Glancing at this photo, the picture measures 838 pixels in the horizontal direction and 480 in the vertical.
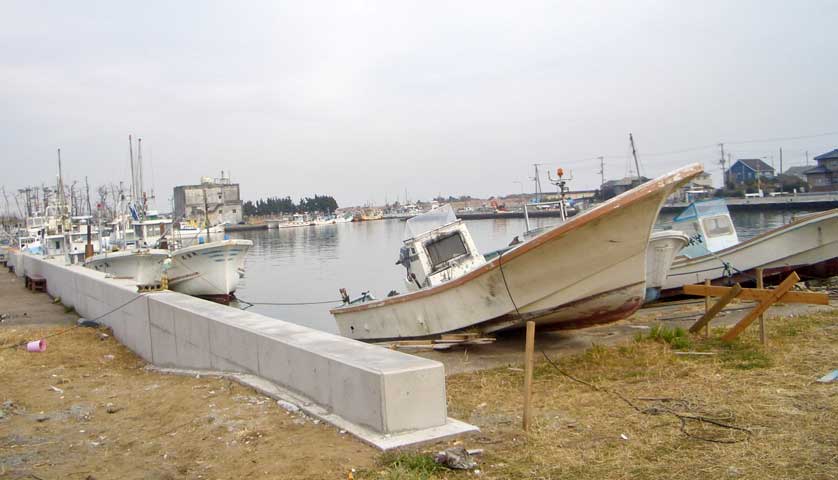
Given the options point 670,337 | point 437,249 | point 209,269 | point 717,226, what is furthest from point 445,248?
point 209,269

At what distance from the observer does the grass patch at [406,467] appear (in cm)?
464

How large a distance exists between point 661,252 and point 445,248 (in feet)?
16.1

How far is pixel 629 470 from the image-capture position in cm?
477

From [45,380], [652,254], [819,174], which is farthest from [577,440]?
[819,174]

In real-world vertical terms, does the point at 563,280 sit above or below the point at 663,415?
above

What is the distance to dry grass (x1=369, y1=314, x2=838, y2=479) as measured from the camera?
4.80 metres

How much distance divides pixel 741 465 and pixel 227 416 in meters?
4.08

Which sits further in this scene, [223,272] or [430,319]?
[223,272]

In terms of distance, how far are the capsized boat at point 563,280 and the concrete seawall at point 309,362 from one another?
12.1ft

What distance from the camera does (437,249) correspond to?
45.4 feet

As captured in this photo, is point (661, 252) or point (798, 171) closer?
point (661, 252)

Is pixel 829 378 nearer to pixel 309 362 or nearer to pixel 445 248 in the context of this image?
pixel 309 362

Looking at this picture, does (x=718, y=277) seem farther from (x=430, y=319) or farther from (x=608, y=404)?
(x=608, y=404)

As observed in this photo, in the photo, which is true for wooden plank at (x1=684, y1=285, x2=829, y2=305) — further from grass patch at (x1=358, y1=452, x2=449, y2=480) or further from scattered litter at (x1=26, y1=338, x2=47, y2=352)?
scattered litter at (x1=26, y1=338, x2=47, y2=352)
